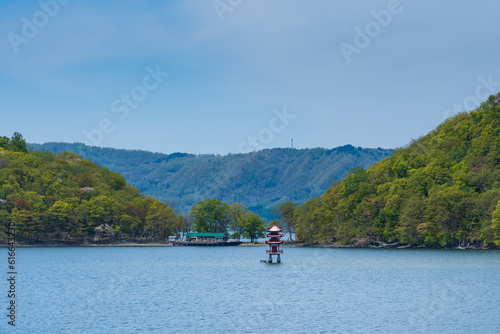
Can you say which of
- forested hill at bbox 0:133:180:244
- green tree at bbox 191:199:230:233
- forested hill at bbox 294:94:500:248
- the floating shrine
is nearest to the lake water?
the floating shrine

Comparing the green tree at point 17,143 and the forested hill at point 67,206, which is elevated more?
the green tree at point 17,143

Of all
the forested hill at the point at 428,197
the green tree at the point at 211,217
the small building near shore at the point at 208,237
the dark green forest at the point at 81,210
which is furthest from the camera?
the green tree at the point at 211,217

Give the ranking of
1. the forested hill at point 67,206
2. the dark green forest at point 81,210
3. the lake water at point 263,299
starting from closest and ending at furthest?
the lake water at point 263,299, the forested hill at point 67,206, the dark green forest at point 81,210

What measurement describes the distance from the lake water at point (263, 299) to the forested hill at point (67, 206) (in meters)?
65.4

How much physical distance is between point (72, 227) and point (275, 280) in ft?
319

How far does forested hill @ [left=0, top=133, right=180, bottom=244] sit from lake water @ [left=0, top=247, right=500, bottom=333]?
6544 cm

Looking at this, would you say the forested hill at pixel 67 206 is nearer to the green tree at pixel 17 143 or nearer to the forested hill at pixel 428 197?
the green tree at pixel 17 143

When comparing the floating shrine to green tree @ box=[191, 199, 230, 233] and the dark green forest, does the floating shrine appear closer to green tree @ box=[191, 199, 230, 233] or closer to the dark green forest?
the dark green forest

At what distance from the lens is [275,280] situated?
A: 66.4 meters

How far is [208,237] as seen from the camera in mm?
167000

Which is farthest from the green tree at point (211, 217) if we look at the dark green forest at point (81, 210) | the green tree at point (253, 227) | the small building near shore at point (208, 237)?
the green tree at point (253, 227)

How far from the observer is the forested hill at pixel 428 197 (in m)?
115

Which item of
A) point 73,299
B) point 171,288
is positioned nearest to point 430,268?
point 171,288

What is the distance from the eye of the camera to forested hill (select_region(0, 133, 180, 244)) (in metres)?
144
